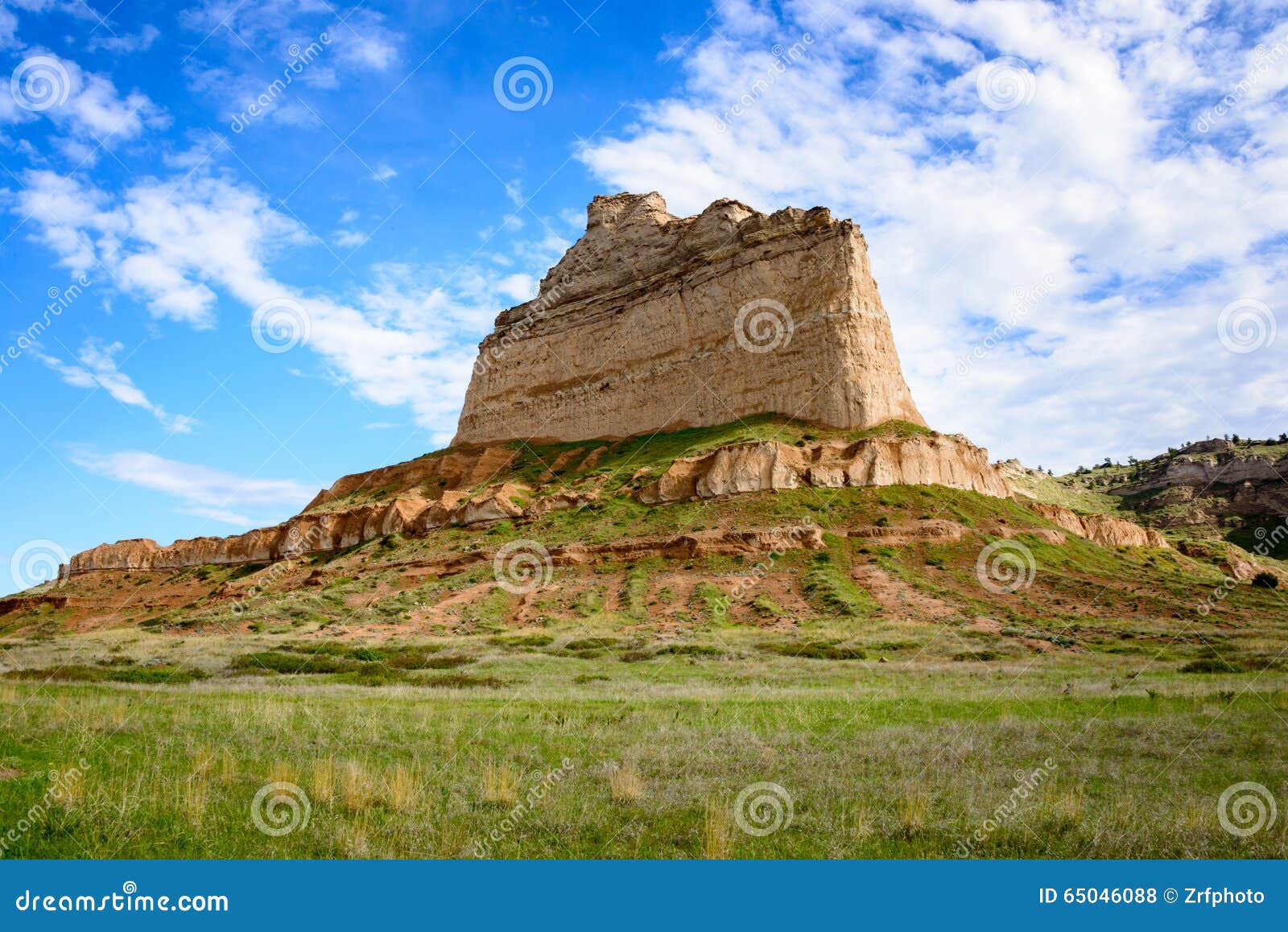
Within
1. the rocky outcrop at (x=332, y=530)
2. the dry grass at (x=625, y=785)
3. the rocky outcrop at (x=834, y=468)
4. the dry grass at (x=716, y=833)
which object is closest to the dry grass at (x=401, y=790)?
the dry grass at (x=625, y=785)

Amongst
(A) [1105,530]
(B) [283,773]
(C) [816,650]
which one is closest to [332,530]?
(C) [816,650]

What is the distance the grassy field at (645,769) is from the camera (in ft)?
23.8

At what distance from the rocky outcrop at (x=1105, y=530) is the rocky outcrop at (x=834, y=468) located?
12017mm

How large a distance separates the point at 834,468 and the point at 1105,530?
98.4ft

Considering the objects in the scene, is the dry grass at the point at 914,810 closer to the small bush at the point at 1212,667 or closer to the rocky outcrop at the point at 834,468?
the small bush at the point at 1212,667

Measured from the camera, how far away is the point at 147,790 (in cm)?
848

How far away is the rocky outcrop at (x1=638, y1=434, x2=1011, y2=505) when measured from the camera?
53.6m

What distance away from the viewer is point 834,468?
5419 cm

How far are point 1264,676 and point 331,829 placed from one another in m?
24.2

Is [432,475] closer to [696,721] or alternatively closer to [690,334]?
[690,334]

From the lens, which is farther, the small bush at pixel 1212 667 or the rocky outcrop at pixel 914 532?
the rocky outcrop at pixel 914 532

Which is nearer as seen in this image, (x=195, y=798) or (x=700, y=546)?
(x=195, y=798)

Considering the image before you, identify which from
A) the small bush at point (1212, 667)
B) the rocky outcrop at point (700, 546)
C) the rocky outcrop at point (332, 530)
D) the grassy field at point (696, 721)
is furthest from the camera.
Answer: the rocky outcrop at point (332, 530)

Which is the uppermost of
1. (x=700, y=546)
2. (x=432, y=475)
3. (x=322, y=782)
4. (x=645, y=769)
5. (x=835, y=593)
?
(x=432, y=475)
